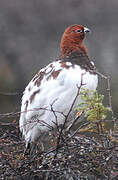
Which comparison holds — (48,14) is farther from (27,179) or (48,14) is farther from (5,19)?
(27,179)

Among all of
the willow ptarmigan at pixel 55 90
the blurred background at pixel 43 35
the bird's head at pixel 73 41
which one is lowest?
the willow ptarmigan at pixel 55 90

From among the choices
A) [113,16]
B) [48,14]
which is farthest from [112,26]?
[48,14]

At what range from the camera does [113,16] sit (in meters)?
25.8

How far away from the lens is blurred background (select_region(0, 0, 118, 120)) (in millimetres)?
17359

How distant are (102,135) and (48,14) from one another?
2167 centimetres

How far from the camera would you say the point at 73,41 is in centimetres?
804

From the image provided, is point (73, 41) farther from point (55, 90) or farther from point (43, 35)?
point (43, 35)

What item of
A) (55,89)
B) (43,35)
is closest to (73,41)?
(55,89)

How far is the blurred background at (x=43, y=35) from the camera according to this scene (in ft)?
57.0

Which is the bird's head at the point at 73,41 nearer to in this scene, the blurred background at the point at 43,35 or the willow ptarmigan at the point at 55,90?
the willow ptarmigan at the point at 55,90

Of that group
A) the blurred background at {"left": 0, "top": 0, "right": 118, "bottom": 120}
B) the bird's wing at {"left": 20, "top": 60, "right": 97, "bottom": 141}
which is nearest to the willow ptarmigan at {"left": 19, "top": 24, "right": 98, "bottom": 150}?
the bird's wing at {"left": 20, "top": 60, "right": 97, "bottom": 141}

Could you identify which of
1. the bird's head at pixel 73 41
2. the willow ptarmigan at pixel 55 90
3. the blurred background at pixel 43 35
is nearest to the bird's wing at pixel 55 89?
the willow ptarmigan at pixel 55 90

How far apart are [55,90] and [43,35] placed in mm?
17334

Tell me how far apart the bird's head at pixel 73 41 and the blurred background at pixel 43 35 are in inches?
227
